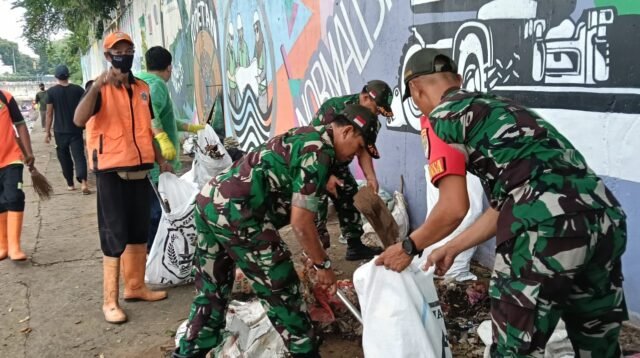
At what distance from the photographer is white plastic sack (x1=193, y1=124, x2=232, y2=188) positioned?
19.6 ft

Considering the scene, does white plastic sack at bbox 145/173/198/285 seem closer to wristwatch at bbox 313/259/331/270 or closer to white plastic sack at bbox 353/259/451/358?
wristwatch at bbox 313/259/331/270

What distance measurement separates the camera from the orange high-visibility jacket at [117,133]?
12.3 feet

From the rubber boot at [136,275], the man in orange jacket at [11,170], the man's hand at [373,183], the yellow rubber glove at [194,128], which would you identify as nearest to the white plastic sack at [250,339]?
the rubber boot at [136,275]

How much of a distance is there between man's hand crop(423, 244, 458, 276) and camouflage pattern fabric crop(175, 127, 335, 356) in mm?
566

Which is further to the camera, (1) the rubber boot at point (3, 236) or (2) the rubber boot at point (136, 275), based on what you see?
(1) the rubber boot at point (3, 236)

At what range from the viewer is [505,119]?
198cm

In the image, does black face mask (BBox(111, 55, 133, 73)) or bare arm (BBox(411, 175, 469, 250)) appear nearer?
bare arm (BBox(411, 175, 469, 250))

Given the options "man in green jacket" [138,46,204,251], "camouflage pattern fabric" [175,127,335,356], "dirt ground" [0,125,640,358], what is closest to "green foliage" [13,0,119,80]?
"dirt ground" [0,125,640,358]

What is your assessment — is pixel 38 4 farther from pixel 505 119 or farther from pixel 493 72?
pixel 505 119

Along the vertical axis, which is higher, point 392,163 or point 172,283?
point 392,163

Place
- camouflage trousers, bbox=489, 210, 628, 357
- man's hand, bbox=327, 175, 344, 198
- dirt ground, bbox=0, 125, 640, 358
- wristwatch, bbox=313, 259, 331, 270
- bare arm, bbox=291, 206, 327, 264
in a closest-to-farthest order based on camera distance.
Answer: camouflage trousers, bbox=489, 210, 628, 357 < bare arm, bbox=291, 206, 327, 264 < wristwatch, bbox=313, 259, 331, 270 < dirt ground, bbox=0, 125, 640, 358 < man's hand, bbox=327, 175, 344, 198

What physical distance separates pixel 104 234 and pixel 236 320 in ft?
4.11

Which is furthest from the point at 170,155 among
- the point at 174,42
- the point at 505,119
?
the point at 174,42

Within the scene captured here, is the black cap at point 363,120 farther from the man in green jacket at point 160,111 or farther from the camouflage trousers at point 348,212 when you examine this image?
the man in green jacket at point 160,111
